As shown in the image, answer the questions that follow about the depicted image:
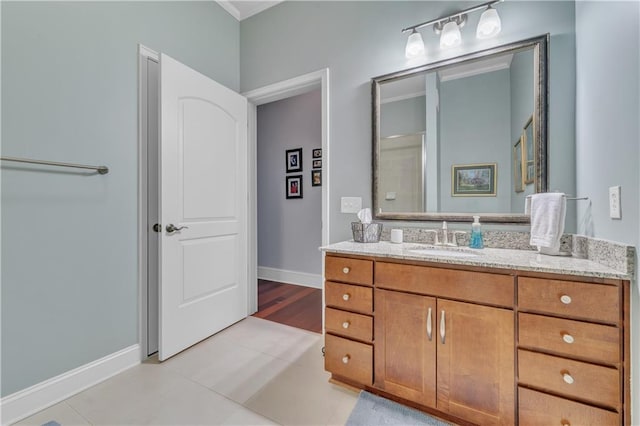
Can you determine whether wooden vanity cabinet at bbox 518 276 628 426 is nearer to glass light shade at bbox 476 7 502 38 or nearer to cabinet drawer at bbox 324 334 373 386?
cabinet drawer at bbox 324 334 373 386

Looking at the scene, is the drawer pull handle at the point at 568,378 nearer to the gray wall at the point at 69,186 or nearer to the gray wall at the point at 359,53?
the gray wall at the point at 359,53

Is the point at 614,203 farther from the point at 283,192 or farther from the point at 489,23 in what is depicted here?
the point at 283,192

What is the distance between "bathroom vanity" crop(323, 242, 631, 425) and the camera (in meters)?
1.02

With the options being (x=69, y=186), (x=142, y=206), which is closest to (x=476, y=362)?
(x=142, y=206)

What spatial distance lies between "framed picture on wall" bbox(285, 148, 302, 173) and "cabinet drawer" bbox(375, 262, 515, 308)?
8.34 ft

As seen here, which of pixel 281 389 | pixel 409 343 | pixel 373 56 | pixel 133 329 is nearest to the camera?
pixel 409 343

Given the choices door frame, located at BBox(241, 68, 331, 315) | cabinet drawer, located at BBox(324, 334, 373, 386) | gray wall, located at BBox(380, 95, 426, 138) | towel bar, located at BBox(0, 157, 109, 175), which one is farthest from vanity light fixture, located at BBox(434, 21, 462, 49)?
towel bar, located at BBox(0, 157, 109, 175)

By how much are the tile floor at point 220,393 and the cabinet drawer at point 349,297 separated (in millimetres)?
505

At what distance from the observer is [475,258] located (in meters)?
1.27

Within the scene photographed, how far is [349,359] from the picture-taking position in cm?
156

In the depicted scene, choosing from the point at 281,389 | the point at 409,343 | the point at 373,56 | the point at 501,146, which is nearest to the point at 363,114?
the point at 373,56

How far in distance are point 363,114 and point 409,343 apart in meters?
1.54

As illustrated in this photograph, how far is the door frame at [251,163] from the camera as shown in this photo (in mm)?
1905

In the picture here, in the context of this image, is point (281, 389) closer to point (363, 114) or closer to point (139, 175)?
point (139, 175)
